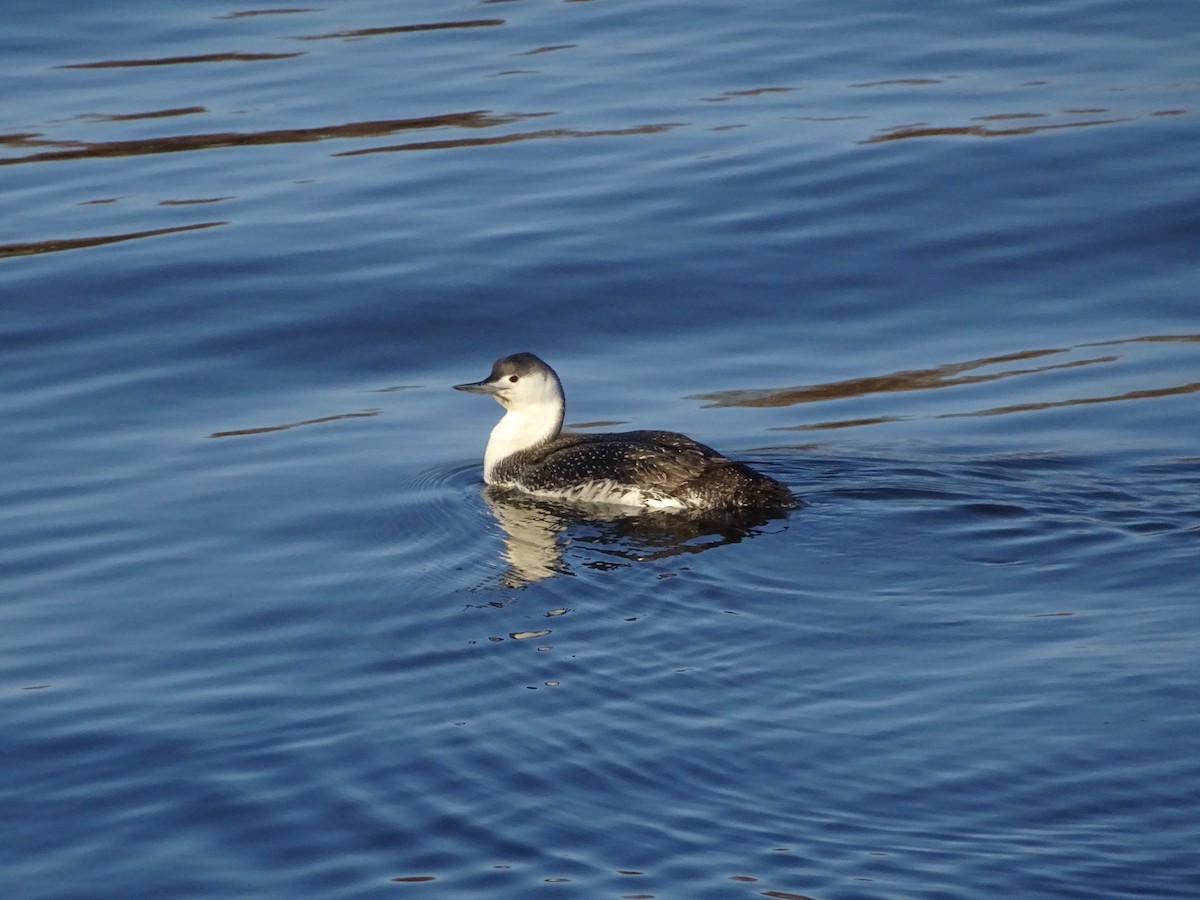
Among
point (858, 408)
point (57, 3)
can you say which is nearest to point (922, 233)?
point (858, 408)

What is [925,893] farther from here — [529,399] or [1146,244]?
[1146,244]

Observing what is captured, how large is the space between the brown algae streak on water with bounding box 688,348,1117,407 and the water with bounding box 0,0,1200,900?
0.06 m

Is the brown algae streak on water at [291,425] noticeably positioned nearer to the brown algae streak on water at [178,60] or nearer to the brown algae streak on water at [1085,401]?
the brown algae streak on water at [1085,401]

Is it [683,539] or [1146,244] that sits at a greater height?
[1146,244]

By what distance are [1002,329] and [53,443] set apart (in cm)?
614

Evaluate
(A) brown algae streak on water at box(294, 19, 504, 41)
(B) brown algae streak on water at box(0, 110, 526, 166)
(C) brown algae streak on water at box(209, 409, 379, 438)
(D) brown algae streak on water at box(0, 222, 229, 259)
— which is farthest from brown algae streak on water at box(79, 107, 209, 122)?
(C) brown algae streak on water at box(209, 409, 379, 438)

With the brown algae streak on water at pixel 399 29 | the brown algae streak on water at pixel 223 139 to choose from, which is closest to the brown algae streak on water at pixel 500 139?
the brown algae streak on water at pixel 223 139

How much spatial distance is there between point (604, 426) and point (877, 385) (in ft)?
5.69

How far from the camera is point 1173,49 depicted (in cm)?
1714

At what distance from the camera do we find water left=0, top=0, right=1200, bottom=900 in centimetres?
582

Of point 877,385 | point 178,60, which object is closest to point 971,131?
point 877,385

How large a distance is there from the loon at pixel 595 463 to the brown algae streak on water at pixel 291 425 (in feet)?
3.85

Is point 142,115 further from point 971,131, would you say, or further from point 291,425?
point 971,131

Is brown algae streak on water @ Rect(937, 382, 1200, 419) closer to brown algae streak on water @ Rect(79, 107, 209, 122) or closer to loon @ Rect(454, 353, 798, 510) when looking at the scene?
loon @ Rect(454, 353, 798, 510)
